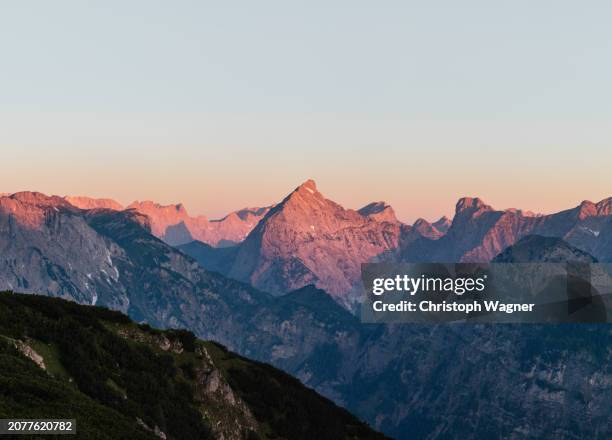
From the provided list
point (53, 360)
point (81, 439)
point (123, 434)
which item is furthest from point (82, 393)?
point (81, 439)

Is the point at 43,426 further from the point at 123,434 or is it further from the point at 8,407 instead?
the point at 123,434

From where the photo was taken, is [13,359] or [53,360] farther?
[53,360]

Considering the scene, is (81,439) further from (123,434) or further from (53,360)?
(53,360)

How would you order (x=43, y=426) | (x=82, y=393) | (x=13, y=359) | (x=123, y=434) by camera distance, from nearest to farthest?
(x=43, y=426) → (x=123, y=434) → (x=13, y=359) → (x=82, y=393)

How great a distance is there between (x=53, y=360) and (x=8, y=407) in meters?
56.0

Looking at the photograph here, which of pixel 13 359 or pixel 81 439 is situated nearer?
pixel 81 439

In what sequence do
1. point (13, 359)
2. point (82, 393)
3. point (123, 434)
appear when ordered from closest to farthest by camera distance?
point (123, 434), point (13, 359), point (82, 393)

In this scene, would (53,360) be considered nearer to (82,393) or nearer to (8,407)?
(82,393)

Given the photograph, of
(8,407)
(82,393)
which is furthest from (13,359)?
(8,407)

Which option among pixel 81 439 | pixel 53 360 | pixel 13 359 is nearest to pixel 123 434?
pixel 81 439

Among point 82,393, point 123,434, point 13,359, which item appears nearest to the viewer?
point 123,434

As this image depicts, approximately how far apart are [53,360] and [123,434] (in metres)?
46.4

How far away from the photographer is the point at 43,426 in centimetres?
14000

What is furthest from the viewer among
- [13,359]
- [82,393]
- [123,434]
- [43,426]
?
[82,393]
